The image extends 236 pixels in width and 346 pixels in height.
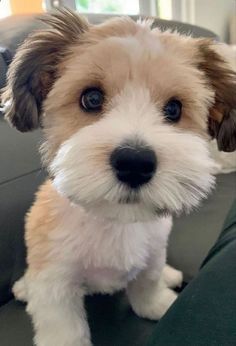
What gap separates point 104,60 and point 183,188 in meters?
0.22

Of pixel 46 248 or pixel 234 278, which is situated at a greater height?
pixel 234 278

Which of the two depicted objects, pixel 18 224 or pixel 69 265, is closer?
pixel 69 265

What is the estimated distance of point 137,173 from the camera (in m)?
0.66

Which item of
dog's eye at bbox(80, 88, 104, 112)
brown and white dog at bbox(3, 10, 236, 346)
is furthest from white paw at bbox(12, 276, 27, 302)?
dog's eye at bbox(80, 88, 104, 112)

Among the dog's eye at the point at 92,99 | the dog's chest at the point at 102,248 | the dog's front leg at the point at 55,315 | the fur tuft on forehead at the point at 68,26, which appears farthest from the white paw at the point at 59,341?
the fur tuft on forehead at the point at 68,26

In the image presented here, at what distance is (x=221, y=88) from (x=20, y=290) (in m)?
0.56

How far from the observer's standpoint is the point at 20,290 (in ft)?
3.41

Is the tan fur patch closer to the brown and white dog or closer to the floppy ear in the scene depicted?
the brown and white dog

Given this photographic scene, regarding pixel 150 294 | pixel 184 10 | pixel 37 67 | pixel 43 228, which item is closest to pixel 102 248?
pixel 43 228

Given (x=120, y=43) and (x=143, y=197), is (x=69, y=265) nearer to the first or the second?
(x=143, y=197)

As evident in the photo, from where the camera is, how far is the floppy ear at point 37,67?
2.66ft

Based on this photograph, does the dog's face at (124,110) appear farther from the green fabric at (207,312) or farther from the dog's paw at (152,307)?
the dog's paw at (152,307)

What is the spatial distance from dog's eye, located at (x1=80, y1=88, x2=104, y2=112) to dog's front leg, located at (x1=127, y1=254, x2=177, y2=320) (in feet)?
1.21

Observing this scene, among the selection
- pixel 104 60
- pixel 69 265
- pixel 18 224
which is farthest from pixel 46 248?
pixel 104 60
